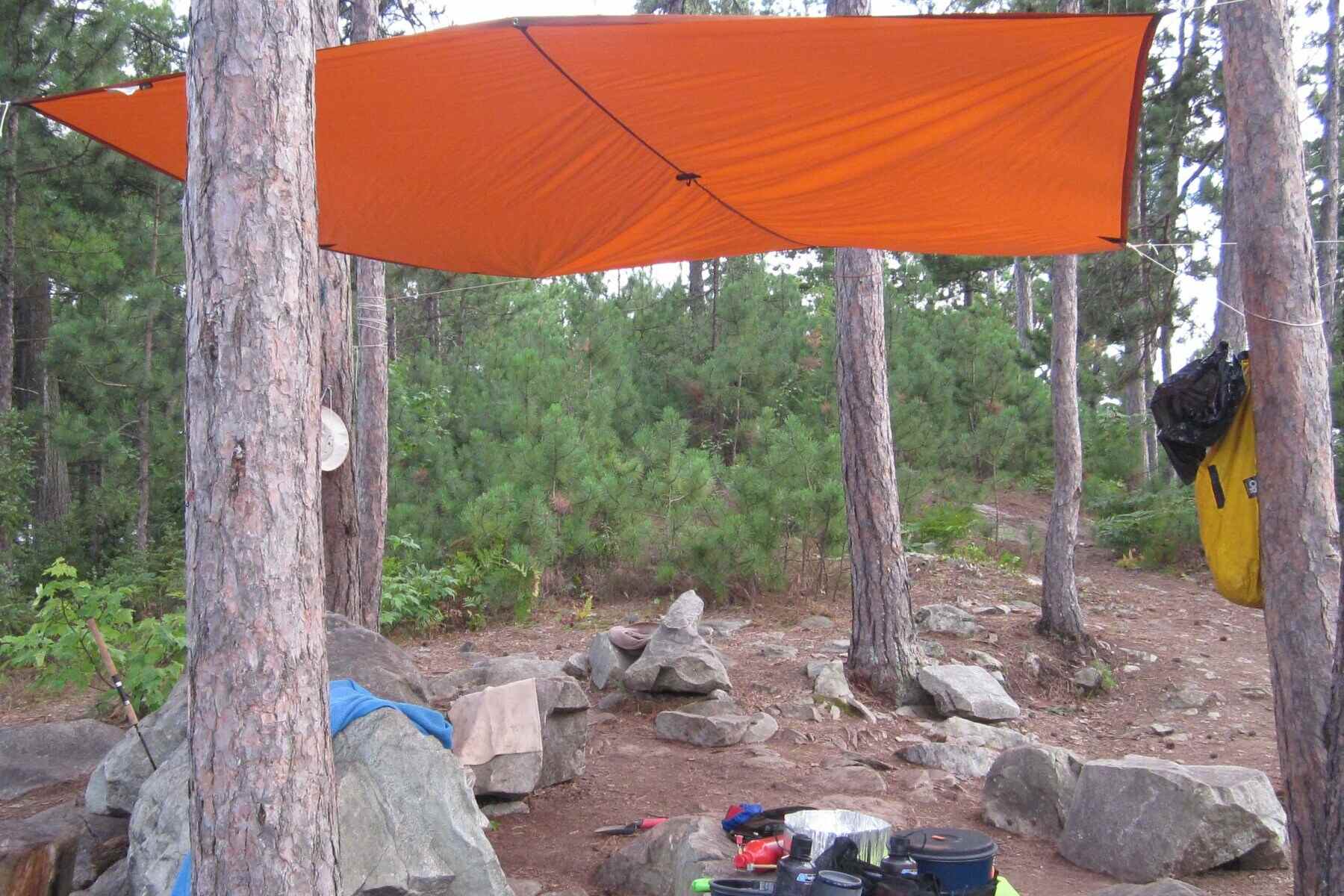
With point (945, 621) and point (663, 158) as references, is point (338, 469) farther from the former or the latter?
point (945, 621)

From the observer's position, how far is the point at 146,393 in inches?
416

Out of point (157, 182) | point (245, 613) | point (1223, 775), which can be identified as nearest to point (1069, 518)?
point (1223, 775)

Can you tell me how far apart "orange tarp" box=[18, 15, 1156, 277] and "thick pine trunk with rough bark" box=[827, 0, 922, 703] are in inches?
54.6

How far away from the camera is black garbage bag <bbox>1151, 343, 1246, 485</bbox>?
304 centimetres

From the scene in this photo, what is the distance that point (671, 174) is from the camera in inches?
150

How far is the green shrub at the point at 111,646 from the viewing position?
5129 millimetres

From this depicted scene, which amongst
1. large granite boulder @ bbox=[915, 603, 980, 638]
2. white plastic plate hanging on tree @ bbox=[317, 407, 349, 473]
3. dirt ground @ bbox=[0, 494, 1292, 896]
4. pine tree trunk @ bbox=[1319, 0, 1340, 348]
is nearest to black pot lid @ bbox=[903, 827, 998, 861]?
dirt ground @ bbox=[0, 494, 1292, 896]

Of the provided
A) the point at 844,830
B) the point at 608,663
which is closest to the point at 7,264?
the point at 608,663

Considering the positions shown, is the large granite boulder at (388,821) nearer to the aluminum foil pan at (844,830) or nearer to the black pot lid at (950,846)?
the aluminum foil pan at (844,830)

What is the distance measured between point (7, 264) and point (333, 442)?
22.8ft

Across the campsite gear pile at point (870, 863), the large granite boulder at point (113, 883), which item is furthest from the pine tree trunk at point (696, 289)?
the campsite gear pile at point (870, 863)

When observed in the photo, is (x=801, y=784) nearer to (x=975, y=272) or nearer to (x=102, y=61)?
(x=102, y=61)

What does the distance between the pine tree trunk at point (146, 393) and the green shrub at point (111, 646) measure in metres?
4.31

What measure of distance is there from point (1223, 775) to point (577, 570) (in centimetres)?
626
